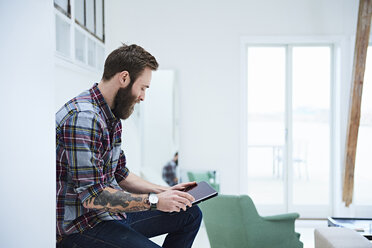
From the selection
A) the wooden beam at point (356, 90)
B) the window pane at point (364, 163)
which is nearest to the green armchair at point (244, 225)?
the wooden beam at point (356, 90)

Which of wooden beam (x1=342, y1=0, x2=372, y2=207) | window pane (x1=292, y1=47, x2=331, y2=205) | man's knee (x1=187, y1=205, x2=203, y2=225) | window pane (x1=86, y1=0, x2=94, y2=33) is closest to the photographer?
man's knee (x1=187, y1=205, x2=203, y2=225)

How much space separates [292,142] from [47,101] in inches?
162

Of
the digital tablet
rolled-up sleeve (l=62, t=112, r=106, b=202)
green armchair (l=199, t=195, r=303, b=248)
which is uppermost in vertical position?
rolled-up sleeve (l=62, t=112, r=106, b=202)

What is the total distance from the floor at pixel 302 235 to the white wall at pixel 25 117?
2865mm

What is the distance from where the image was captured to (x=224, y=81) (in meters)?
4.50

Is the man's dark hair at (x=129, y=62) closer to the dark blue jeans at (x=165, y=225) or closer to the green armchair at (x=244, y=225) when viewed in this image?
the dark blue jeans at (x=165, y=225)

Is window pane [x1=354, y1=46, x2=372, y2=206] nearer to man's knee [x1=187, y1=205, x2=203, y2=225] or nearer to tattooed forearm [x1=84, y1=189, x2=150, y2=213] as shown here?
man's knee [x1=187, y1=205, x2=203, y2=225]

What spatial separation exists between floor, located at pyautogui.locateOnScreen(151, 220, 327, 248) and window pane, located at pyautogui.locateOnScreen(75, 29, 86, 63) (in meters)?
1.86

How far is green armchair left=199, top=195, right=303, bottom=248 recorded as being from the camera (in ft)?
8.27

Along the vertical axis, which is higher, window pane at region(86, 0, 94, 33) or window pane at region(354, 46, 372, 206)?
window pane at region(86, 0, 94, 33)

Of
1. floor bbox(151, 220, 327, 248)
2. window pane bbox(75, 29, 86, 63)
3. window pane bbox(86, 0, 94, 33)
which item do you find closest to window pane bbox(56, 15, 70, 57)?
window pane bbox(75, 29, 86, 63)

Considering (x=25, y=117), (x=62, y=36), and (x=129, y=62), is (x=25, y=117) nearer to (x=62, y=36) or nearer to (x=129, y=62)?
(x=129, y=62)

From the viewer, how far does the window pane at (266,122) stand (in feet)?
15.4

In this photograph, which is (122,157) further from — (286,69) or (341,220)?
(286,69)
